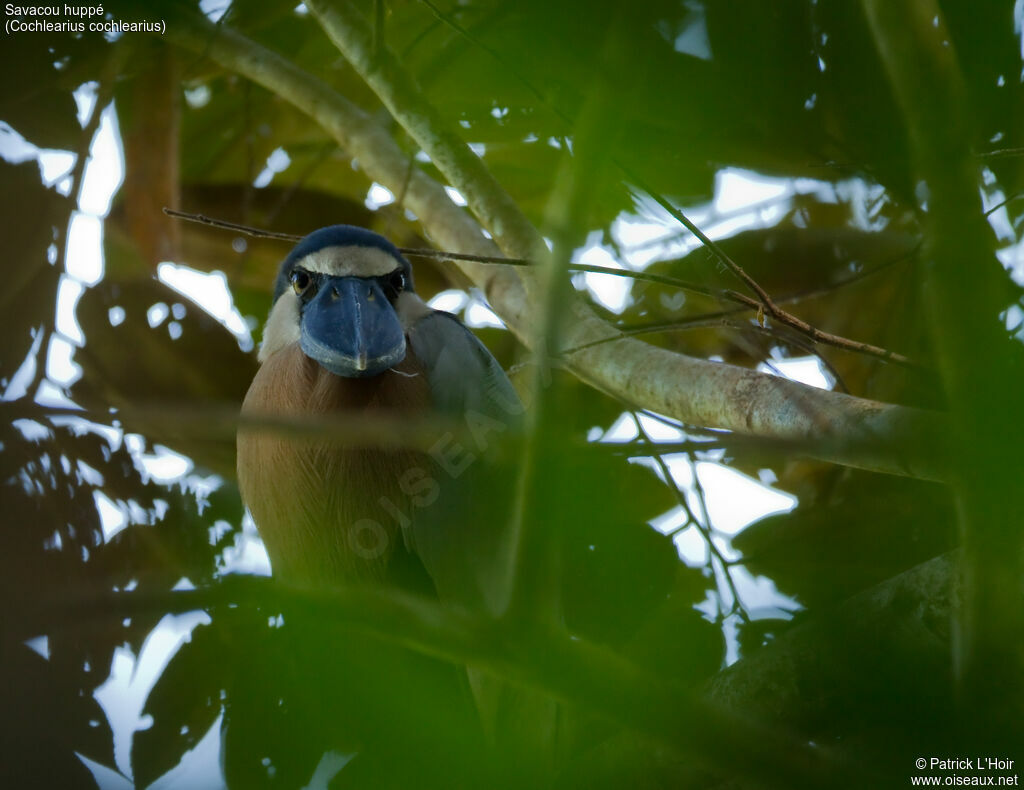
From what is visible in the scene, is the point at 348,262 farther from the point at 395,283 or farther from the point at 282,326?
the point at 282,326

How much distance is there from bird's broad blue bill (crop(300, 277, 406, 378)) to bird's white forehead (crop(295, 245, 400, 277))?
99 millimetres

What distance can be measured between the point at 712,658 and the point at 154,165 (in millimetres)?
2216

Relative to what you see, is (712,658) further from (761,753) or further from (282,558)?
(282,558)

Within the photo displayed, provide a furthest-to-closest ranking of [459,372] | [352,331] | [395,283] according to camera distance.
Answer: [395,283] < [459,372] < [352,331]

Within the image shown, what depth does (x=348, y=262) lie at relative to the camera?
8.65 feet

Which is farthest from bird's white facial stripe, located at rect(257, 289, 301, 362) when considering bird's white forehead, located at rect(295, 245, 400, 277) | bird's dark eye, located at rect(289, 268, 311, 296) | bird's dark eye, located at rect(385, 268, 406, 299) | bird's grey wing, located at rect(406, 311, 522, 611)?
bird's grey wing, located at rect(406, 311, 522, 611)

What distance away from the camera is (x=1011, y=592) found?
1.06m

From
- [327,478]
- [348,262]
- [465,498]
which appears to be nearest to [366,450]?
[327,478]

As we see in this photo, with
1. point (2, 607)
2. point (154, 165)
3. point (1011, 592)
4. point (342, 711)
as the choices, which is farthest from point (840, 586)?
point (154, 165)

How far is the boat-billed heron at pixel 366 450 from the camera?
2.34 m

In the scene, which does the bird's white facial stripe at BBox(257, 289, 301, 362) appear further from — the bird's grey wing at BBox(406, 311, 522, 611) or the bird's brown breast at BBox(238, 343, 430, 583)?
the bird's grey wing at BBox(406, 311, 522, 611)

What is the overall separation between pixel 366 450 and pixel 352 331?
12.1 inches

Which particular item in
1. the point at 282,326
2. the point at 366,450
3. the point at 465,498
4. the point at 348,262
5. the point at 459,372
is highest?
the point at 348,262

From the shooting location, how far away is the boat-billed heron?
234 centimetres
